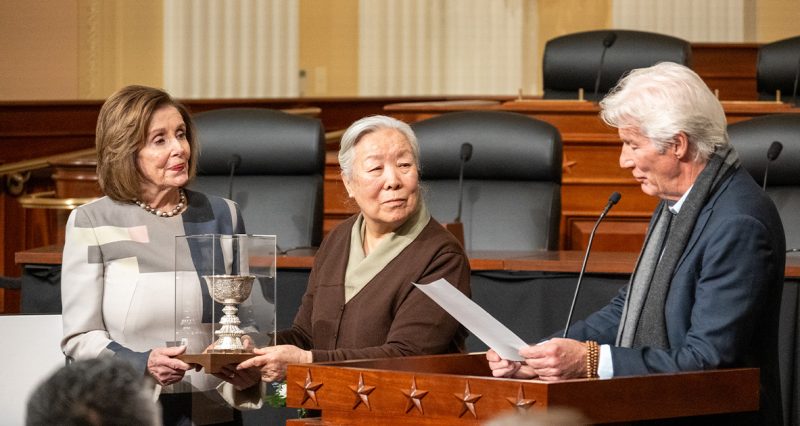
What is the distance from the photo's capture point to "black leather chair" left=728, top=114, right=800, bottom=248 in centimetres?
440

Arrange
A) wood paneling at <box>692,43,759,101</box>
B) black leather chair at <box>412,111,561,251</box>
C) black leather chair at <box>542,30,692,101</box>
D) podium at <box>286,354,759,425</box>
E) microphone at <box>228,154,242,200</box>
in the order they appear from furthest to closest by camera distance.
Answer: wood paneling at <box>692,43,759,101</box>
black leather chair at <box>542,30,692,101</box>
microphone at <box>228,154,242,200</box>
black leather chair at <box>412,111,561,251</box>
podium at <box>286,354,759,425</box>

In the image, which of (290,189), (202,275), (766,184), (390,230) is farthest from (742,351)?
(290,189)

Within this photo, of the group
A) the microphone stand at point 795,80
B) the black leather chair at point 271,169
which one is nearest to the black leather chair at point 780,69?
the microphone stand at point 795,80

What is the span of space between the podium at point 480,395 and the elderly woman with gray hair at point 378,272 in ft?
0.61

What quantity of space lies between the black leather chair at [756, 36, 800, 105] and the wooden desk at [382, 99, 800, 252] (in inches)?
29.5

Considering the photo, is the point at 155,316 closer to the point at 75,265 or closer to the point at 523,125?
the point at 75,265

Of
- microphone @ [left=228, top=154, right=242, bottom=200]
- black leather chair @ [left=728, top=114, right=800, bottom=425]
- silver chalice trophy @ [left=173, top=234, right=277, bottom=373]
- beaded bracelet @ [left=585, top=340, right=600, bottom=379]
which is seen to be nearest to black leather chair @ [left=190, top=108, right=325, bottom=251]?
microphone @ [left=228, top=154, right=242, bottom=200]

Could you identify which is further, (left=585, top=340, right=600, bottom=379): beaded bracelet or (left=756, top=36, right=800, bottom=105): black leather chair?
(left=756, top=36, right=800, bottom=105): black leather chair

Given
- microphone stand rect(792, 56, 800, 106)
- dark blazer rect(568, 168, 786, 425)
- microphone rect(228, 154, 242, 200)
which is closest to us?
dark blazer rect(568, 168, 786, 425)

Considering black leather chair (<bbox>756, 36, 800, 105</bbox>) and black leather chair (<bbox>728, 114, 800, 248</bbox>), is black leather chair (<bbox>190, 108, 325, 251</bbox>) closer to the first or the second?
black leather chair (<bbox>728, 114, 800, 248</bbox>)

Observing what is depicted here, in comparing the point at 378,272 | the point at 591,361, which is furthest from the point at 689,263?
the point at 378,272

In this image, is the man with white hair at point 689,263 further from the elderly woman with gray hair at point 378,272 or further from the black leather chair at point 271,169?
the black leather chair at point 271,169

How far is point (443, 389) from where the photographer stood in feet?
7.23

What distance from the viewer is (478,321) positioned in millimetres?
2344
